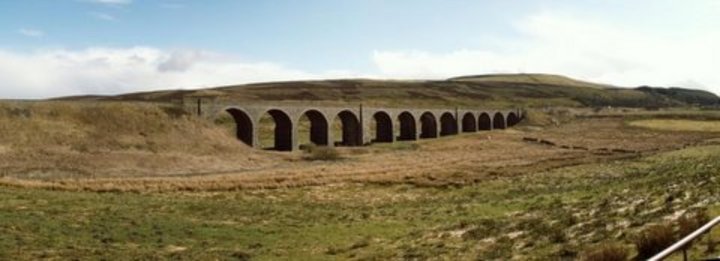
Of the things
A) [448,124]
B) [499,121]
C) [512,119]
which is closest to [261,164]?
[448,124]

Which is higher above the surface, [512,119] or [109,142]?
[512,119]

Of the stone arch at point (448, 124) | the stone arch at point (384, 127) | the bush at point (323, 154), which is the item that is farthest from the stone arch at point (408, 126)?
the bush at point (323, 154)

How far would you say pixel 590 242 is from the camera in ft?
57.1

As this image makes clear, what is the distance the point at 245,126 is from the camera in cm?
7656

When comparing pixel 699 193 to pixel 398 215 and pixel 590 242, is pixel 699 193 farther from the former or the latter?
pixel 398 215

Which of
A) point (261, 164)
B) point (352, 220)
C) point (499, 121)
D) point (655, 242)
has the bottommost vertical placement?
point (352, 220)

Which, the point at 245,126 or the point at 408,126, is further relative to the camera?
the point at 408,126

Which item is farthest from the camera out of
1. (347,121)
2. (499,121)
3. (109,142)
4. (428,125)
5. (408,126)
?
(499,121)

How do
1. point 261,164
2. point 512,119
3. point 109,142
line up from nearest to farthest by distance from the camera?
point 109,142 < point 261,164 < point 512,119

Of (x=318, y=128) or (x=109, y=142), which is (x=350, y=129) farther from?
(x=109, y=142)

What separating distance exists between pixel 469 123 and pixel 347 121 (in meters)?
39.4

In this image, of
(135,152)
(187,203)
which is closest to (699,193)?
(187,203)

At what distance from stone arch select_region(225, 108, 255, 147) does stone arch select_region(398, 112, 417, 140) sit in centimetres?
3220

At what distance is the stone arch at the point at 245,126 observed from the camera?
75438mm
